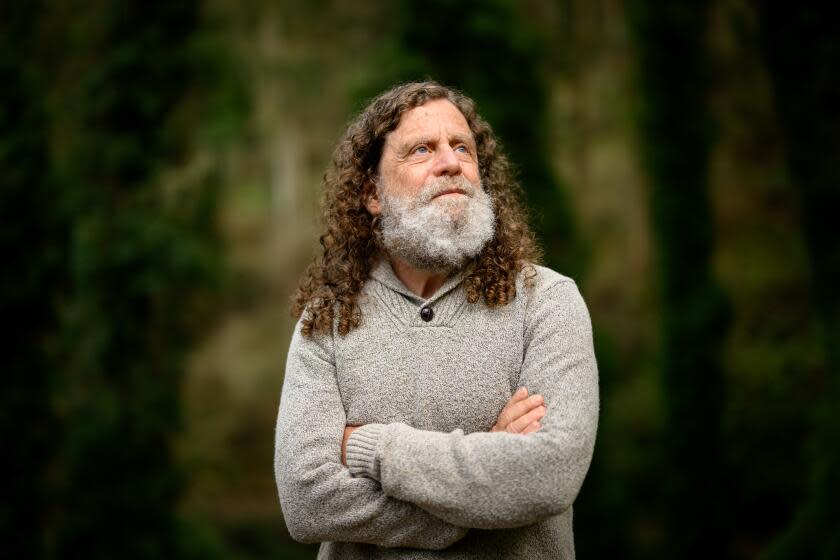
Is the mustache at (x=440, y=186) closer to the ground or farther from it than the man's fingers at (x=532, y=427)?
farther from it

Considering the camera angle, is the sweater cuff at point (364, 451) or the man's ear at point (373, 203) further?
the man's ear at point (373, 203)

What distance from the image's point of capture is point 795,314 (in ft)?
39.7

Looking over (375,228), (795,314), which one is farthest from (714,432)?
(375,228)

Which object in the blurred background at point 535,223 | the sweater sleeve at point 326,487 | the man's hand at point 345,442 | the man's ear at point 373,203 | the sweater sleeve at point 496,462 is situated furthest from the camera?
the blurred background at point 535,223

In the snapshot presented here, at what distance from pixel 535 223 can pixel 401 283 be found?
186 inches

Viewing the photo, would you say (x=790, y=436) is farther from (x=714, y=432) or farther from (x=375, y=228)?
(x=375, y=228)

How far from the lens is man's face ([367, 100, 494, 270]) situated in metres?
2.57

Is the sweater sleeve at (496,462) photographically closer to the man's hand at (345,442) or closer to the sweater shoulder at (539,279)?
the man's hand at (345,442)

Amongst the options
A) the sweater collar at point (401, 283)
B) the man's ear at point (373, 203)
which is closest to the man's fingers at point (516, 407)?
the sweater collar at point (401, 283)

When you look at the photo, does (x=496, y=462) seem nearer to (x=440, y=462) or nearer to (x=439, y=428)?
(x=440, y=462)

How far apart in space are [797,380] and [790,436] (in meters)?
0.79

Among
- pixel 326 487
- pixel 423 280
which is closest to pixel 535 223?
pixel 423 280

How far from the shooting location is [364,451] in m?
2.35

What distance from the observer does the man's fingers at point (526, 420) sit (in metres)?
2.31
